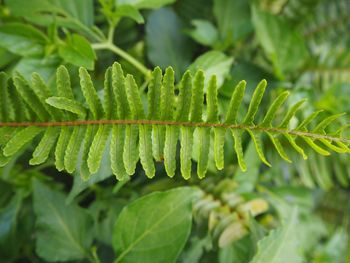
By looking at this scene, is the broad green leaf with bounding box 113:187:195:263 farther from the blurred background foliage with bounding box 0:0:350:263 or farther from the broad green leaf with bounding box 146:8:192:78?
the broad green leaf with bounding box 146:8:192:78

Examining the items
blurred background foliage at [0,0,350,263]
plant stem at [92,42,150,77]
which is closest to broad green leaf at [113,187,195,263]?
blurred background foliage at [0,0,350,263]

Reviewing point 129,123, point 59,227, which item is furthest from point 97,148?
point 59,227

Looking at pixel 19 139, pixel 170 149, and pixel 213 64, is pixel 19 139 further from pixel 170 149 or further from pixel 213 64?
pixel 213 64

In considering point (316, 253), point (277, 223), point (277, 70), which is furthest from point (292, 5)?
point (316, 253)

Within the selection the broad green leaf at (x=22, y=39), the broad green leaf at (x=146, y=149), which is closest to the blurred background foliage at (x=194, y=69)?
the broad green leaf at (x=22, y=39)

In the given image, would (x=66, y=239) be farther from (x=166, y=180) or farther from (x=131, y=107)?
(x=131, y=107)

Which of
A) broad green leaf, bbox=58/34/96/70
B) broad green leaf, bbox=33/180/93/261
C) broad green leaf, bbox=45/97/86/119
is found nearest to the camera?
broad green leaf, bbox=45/97/86/119
